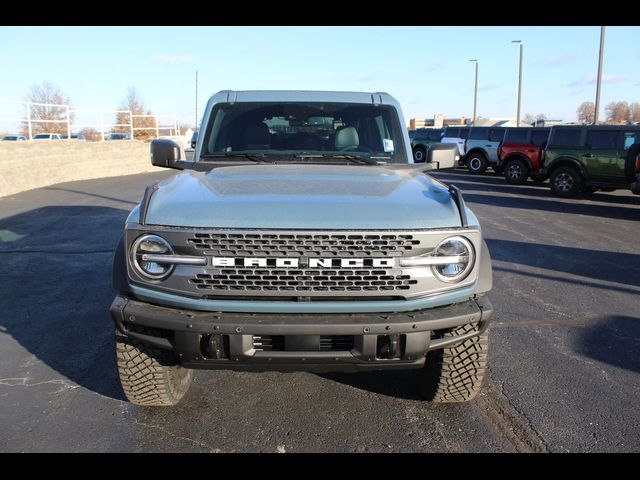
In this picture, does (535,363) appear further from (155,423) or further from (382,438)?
(155,423)

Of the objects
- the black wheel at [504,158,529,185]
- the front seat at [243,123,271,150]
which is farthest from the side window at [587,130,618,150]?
the front seat at [243,123,271,150]

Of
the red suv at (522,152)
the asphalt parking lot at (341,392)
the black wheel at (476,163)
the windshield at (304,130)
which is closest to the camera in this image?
the asphalt parking lot at (341,392)

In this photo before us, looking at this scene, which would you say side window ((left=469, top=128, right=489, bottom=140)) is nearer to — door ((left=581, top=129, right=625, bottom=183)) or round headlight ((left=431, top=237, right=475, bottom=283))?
door ((left=581, top=129, right=625, bottom=183))

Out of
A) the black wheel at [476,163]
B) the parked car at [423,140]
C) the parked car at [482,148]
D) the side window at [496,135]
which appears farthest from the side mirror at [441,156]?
the parked car at [423,140]

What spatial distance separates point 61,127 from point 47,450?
25915 millimetres

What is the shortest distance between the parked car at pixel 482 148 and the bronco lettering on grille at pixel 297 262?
67.3ft

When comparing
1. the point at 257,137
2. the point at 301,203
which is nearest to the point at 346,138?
the point at 257,137

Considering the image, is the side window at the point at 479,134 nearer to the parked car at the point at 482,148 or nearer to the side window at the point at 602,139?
the parked car at the point at 482,148

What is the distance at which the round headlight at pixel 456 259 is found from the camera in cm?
283

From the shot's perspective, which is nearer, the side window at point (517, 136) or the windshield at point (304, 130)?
the windshield at point (304, 130)

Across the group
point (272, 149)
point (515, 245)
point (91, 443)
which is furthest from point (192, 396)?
point (515, 245)

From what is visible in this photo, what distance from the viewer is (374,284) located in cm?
276

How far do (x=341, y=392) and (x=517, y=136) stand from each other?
17393mm

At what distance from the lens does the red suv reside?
60.4 ft
